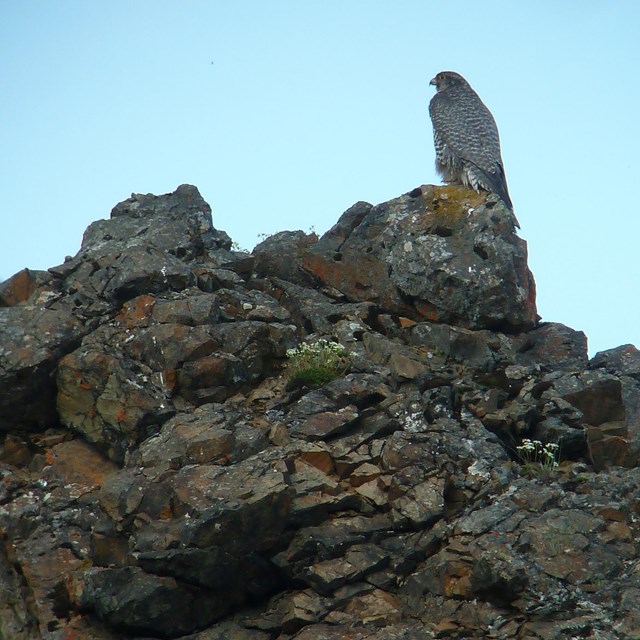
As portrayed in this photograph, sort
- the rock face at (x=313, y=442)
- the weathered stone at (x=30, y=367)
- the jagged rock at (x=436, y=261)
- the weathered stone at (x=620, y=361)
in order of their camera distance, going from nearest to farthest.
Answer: the rock face at (x=313, y=442) → the weathered stone at (x=30, y=367) → the weathered stone at (x=620, y=361) → the jagged rock at (x=436, y=261)

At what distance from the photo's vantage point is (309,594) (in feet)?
34.7

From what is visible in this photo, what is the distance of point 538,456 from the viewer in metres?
12.5

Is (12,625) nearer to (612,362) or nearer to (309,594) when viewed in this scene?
(309,594)

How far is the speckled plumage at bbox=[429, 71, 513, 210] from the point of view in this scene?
1675 cm

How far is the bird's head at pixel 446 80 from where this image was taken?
19142 millimetres

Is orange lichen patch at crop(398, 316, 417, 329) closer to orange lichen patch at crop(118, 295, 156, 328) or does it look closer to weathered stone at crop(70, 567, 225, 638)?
orange lichen patch at crop(118, 295, 156, 328)

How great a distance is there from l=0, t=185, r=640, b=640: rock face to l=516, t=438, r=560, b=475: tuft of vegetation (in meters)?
0.05

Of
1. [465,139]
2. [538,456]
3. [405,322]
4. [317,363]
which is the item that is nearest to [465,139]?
[465,139]

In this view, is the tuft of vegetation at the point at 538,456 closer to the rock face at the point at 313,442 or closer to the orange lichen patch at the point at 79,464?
the rock face at the point at 313,442

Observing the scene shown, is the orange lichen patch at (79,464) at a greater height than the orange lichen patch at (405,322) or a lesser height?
lesser

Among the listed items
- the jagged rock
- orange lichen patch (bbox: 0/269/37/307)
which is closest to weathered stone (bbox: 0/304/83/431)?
orange lichen patch (bbox: 0/269/37/307)

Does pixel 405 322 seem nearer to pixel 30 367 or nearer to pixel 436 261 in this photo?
pixel 436 261

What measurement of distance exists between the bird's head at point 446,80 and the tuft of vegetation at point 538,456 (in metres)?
9.31

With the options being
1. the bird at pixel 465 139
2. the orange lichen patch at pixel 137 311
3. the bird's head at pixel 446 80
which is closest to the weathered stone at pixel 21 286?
the orange lichen patch at pixel 137 311
